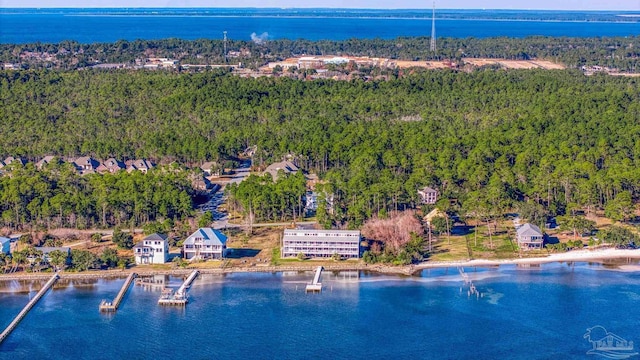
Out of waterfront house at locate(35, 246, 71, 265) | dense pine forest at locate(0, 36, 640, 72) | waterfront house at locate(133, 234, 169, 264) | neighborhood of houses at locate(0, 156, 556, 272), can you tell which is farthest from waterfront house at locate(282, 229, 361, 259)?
dense pine forest at locate(0, 36, 640, 72)

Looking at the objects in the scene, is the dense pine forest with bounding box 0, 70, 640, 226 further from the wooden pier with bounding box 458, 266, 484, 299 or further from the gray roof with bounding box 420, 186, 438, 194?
the wooden pier with bounding box 458, 266, 484, 299

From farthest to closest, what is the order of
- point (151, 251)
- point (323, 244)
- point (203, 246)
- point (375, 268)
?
1. point (323, 244)
2. point (203, 246)
3. point (151, 251)
4. point (375, 268)

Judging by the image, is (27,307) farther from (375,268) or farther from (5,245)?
(375,268)

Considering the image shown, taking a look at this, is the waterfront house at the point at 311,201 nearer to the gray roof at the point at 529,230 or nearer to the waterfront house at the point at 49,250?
the gray roof at the point at 529,230

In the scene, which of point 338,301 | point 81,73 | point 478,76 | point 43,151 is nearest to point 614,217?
point 338,301

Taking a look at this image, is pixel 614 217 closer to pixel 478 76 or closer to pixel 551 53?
pixel 478 76

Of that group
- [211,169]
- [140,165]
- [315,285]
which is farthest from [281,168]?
[315,285]
